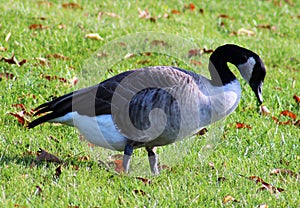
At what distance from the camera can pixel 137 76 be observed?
514 centimetres

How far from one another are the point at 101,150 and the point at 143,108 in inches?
38.1

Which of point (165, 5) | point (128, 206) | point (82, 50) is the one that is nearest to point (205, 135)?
point (128, 206)

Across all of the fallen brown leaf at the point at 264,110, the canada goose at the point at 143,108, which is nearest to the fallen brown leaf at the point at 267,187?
the canada goose at the point at 143,108

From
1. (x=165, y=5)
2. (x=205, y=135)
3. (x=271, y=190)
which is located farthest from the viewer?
(x=165, y=5)

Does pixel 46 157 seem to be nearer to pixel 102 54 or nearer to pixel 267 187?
pixel 267 187

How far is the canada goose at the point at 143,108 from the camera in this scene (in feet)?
16.3

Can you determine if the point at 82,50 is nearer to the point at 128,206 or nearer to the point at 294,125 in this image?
the point at 294,125

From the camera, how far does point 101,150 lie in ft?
18.7

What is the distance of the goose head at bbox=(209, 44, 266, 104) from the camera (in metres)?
5.42

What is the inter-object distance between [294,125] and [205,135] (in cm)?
119

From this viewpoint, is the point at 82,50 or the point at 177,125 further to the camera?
the point at 82,50

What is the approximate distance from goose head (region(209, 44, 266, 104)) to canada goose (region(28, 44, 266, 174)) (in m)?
0.05

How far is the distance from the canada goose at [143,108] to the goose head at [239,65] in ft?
0.17

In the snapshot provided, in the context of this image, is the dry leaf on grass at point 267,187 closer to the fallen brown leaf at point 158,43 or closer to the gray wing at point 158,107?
the gray wing at point 158,107
